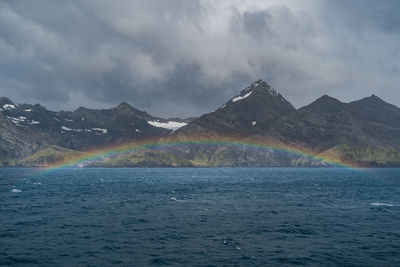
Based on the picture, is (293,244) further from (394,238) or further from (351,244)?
(394,238)

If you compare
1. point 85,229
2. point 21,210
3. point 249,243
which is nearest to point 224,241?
point 249,243

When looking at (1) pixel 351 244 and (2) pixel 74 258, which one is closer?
(2) pixel 74 258

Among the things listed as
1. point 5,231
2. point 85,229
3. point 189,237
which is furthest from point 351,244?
point 5,231

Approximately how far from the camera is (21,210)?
87.2 meters

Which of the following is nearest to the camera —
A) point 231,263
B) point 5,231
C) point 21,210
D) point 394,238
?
point 231,263

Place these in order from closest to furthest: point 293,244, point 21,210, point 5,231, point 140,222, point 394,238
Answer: point 293,244 < point 394,238 < point 5,231 < point 140,222 < point 21,210

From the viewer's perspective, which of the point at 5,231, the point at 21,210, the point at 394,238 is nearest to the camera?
the point at 394,238

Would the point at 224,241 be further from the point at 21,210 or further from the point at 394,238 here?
the point at 21,210

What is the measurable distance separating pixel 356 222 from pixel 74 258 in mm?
55815

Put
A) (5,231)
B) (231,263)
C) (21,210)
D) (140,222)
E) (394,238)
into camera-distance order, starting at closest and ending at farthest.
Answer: (231,263) < (394,238) < (5,231) < (140,222) < (21,210)

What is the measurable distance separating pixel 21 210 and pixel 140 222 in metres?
36.3

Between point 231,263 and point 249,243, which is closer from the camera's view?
point 231,263

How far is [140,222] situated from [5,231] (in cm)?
2442

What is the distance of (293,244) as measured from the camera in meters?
54.0
